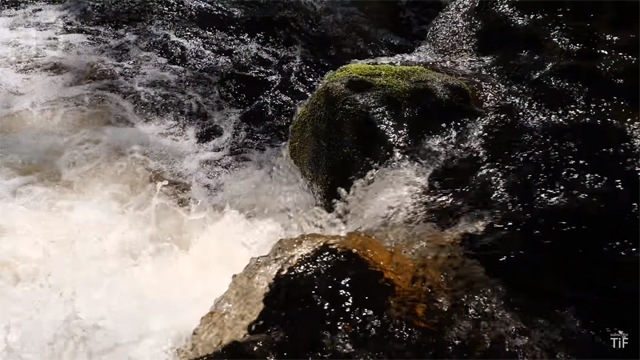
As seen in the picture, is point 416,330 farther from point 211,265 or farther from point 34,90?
point 34,90

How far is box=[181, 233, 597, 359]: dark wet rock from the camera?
9.57 feet

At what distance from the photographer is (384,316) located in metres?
3.05

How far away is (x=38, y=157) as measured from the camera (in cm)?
545

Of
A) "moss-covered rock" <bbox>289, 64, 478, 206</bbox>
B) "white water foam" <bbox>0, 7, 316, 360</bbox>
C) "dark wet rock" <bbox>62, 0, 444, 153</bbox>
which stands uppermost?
"moss-covered rock" <bbox>289, 64, 478, 206</bbox>

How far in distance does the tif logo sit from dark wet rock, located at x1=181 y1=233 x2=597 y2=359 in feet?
0.44

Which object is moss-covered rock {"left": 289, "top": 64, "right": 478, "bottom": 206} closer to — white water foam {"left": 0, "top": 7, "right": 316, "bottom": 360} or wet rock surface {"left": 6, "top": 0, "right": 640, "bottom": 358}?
wet rock surface {"left": 6, "top": 0, "right": 640, "bottom": 358}

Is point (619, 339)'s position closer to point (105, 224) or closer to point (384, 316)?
point (384, 316)

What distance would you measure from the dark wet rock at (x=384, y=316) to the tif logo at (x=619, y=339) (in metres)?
0.13

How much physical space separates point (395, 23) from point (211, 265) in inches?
178

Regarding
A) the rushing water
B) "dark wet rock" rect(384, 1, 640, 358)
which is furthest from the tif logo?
the rushing water

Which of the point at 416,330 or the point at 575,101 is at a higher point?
the point at 575,101

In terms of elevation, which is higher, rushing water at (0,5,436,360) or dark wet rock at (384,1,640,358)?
dark wet rock at (384,1,640,358)

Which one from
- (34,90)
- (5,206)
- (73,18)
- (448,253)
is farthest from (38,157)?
(448,253)

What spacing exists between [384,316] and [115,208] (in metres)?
2.89
